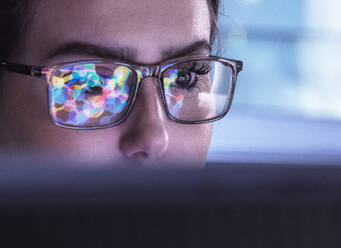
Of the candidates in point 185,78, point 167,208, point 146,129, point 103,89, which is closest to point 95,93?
point 103,89

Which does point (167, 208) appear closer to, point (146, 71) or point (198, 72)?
point (146, 71)

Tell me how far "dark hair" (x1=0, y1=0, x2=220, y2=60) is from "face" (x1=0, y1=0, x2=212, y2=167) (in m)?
0.02

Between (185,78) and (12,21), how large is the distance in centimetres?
40

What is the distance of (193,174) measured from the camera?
240mm

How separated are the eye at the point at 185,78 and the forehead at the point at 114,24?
68 mm

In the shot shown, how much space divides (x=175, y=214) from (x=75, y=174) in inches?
2.0

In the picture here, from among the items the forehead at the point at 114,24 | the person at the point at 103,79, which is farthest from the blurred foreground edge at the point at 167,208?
the forehead at the point at 114,24

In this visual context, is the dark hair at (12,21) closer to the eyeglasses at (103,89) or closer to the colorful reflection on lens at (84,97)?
the eyeglasses at (103,89)

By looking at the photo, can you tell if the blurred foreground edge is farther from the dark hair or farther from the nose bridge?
the dark hair

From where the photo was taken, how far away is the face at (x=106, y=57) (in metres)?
0.97

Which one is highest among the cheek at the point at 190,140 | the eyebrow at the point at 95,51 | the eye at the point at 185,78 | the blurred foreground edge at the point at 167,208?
the eyebrow at the point at 95,51

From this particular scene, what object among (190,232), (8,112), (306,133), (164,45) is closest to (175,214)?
(190,232)

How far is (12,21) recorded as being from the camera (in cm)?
110

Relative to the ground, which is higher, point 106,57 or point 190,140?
point 106,57
